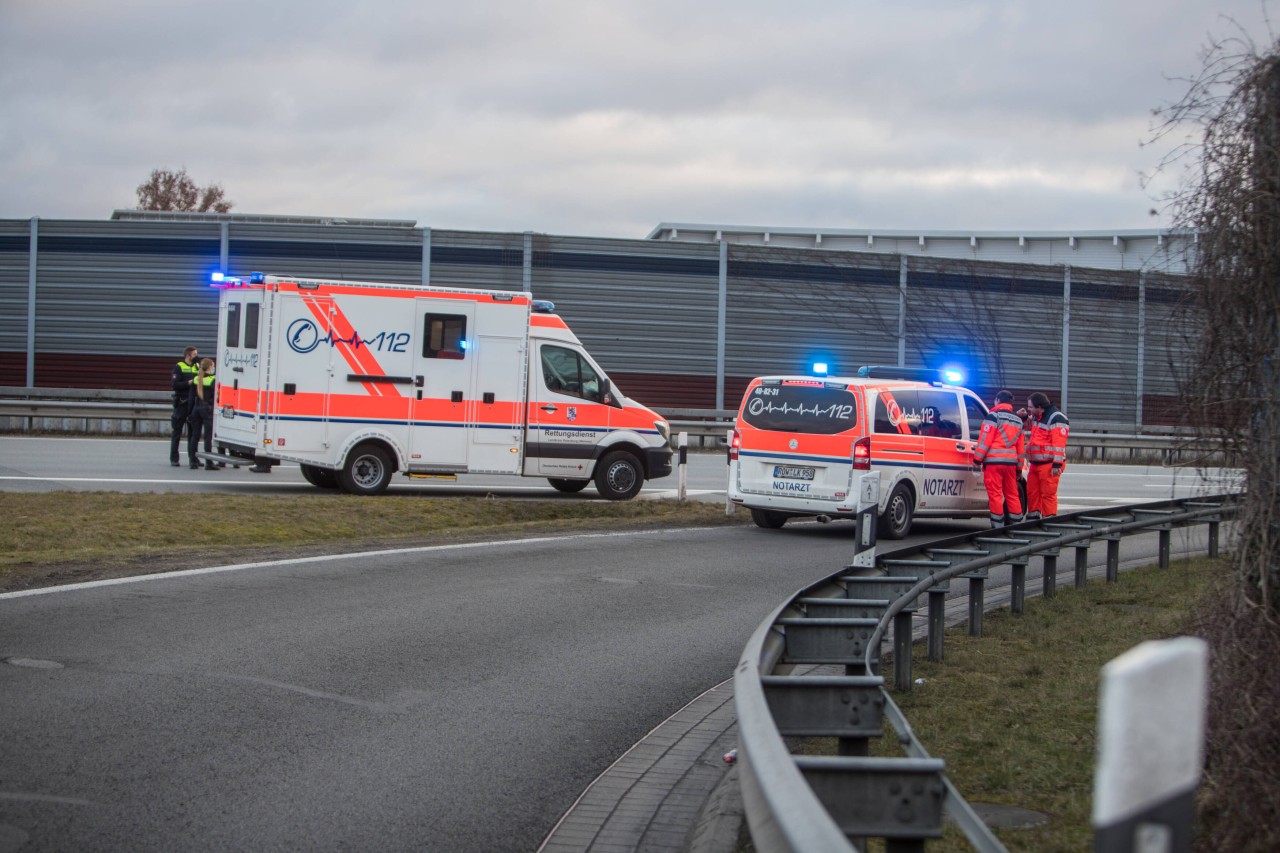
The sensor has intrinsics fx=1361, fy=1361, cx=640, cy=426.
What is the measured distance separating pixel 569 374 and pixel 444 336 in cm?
195

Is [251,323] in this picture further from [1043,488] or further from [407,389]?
[1043,488]

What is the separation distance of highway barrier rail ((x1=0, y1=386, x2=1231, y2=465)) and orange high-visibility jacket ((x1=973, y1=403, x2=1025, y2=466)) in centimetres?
1203

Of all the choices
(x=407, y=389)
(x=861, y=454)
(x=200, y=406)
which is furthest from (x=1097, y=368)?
(x=200, y=406)

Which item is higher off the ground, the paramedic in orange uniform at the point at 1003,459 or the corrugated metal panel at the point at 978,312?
the corrugated metal panel at the point at 978,312

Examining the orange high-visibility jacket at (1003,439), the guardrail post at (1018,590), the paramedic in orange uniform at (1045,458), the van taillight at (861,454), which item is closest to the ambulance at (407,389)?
the van taillight at (861,454)

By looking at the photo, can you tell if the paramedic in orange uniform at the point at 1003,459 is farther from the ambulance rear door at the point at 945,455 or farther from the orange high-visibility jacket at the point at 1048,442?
the ambulance rear door at the point at 945,455

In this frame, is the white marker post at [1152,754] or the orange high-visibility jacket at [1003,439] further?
the orange high-visibility jacket at [1003,439]

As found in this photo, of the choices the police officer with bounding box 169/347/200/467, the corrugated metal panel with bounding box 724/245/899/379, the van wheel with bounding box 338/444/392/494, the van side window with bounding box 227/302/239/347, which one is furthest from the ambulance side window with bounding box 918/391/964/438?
the corrugated metal panel with bounding box 724/245/899/379

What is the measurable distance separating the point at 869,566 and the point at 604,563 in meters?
4.45

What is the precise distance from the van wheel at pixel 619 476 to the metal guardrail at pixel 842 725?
11.0 m

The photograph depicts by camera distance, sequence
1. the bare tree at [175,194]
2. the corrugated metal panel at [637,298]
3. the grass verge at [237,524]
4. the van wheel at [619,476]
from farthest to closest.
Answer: the bare tree at [175,194]
the corrugated metal panel at [637,298]
the van wheel at [619,476]
the grass verge at [237,524]

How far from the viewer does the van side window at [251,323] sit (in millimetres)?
19547

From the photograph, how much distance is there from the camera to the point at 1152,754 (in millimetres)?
1707

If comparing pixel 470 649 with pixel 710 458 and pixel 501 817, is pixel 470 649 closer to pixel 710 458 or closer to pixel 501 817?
pixel 501 817
